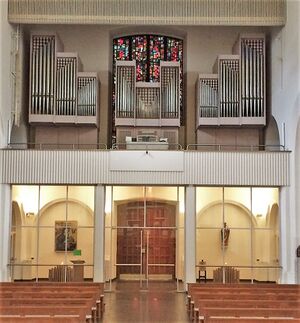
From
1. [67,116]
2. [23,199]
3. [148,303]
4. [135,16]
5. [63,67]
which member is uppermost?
[135,16]

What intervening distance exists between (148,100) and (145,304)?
25.1 feet

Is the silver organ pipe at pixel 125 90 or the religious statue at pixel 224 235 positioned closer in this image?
the religious statue at pixel 224 235

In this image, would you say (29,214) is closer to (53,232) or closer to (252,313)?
(53,232)

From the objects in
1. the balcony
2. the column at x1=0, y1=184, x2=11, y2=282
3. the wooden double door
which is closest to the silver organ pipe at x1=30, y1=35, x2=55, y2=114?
the balcony

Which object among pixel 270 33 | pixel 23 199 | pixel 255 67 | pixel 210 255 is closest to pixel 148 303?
pixel 210 255

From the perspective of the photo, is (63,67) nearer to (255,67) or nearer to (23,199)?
(23,199)

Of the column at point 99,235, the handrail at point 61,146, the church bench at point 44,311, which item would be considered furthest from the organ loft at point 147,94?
the church bench at point 44,311

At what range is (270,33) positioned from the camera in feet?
73.5

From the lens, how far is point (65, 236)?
20531 millimetres

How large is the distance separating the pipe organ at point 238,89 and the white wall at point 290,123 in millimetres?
1072

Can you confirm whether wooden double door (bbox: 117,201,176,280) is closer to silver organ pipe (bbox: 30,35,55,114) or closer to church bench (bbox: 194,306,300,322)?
silver organ pipe (bbox: 30,35,55,114)

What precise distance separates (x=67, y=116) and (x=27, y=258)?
15.3 ft

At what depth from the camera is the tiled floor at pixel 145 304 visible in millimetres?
14172

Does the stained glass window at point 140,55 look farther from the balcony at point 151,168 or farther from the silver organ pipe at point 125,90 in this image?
the balcony at point 151,168
